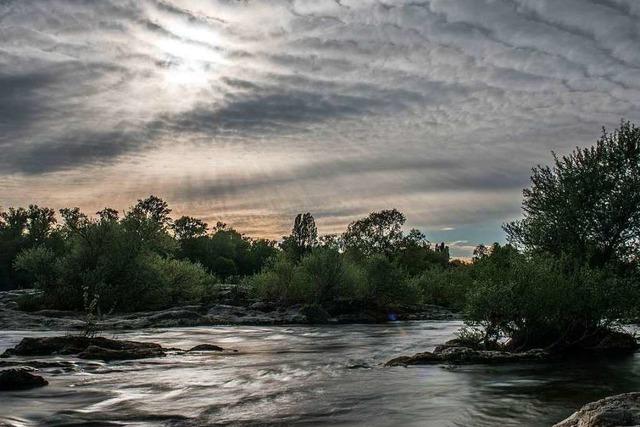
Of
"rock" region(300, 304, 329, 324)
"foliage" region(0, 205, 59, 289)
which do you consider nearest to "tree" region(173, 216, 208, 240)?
"foliage" region(0, 205, 59, 289)

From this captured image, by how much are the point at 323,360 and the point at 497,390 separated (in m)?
9.72

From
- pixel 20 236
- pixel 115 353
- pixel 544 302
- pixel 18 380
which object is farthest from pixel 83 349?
pixel 20 236

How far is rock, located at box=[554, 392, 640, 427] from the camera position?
762 centimetres

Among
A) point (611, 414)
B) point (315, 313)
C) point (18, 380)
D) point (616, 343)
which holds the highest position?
point (611, 414)

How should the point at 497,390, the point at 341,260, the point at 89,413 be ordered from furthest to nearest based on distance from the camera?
the point at 341,260
the point at 497,390
the point at 89,413

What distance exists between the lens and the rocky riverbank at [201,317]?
44188 mm

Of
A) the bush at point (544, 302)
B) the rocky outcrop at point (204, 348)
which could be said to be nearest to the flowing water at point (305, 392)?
the rocky outcrop at point (204, 348)

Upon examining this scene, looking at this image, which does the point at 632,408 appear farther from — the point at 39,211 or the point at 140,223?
the point at 39,211

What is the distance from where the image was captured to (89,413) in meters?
13.5

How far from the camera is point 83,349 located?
81.8ft

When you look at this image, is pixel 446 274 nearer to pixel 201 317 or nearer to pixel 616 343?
pixel 201 317

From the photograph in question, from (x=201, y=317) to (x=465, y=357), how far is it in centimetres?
3288

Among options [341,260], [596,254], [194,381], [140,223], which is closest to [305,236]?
[341,260]

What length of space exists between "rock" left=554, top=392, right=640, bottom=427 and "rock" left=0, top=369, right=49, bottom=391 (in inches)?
570
